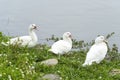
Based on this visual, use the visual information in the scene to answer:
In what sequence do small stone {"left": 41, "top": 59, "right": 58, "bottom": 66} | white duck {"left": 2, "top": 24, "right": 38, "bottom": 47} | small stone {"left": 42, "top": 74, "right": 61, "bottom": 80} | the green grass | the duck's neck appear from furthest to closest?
1. the duck's neck
2. white duck {"left": 2, "top": 24, "right": 38, "bottom": 47}
3. small stone {"left": 41, "top": 59, "right": 58, "bottom": 66}
4. small stone {"left": 42, "top": 74, "right": 61, "bottom": 80}
5. the green grass

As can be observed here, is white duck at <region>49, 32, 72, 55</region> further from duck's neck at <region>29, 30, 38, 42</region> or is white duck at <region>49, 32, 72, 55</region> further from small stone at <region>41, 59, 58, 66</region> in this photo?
small stone at <region>41, 59, 58, 66</region>

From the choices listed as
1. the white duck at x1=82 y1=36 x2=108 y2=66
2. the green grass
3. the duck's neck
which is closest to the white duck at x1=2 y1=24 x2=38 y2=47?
the duck's neck

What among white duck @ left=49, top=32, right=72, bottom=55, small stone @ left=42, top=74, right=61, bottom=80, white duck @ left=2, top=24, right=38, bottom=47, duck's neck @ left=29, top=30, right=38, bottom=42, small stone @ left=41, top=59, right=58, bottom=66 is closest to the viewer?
small stone @ left=42, top=74, right=61, bottom=80

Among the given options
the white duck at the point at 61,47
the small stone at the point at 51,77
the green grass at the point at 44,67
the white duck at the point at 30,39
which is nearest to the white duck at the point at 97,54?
the green grass at the point at 44,67

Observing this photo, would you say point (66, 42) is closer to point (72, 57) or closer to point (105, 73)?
point (72, 57)

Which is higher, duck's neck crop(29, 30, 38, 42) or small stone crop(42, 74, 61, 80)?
duck's neck crop(29, 30, 38, 42)

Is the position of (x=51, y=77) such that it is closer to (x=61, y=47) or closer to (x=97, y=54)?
(x=97, y=54)

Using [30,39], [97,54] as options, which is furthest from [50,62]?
[30,39]

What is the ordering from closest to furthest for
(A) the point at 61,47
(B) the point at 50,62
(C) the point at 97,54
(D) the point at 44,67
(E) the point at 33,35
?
1. (D) the point at 44,67
2. (B) the point at 50,62
3. (C) the point at 97,54
4. (A) the point at 61,47
5. (E) the point at 33,35

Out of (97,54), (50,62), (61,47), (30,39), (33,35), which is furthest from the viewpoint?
(33,35)

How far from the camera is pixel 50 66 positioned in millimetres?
14250

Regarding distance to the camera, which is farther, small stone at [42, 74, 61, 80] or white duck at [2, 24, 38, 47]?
white duck at [2, 24, 38, 47]

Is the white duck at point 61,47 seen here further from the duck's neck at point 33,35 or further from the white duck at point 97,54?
the white duck at point 97,54

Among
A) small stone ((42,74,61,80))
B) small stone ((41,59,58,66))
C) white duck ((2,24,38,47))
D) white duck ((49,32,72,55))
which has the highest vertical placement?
white duck ((2,24,38,47))
